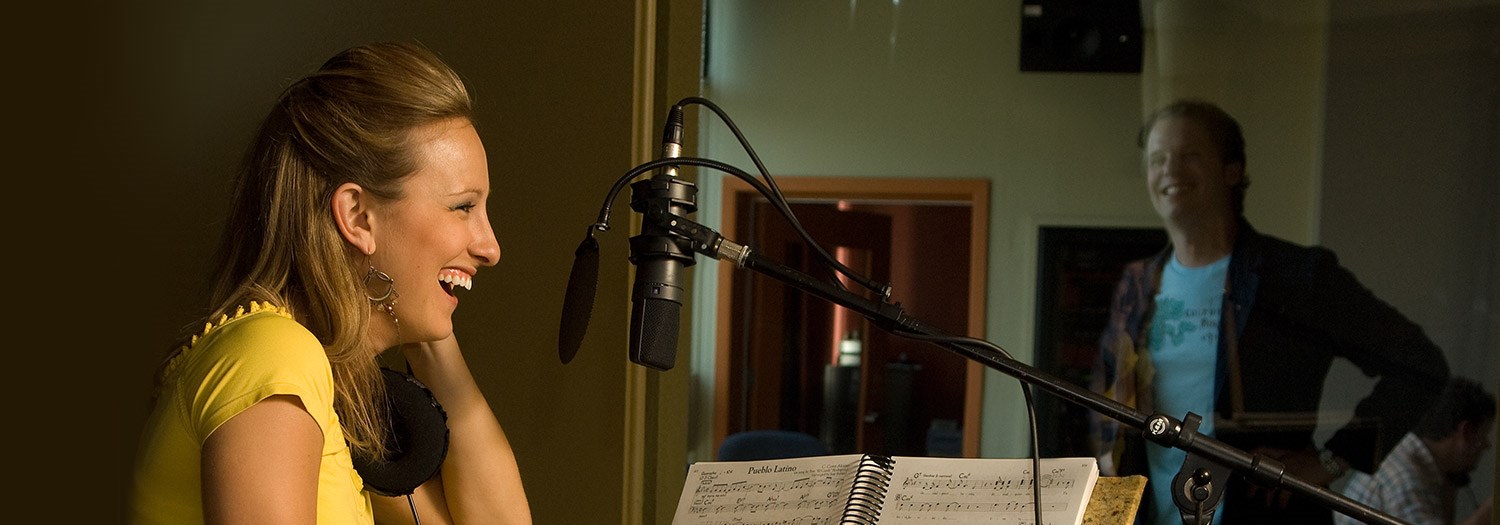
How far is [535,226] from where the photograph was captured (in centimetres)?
211

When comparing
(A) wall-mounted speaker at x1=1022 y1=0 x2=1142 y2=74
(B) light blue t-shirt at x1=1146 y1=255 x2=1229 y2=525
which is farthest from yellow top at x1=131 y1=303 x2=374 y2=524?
(B) light blue t-shirt at x1=1146 y1=255 x2=1229 y2=525

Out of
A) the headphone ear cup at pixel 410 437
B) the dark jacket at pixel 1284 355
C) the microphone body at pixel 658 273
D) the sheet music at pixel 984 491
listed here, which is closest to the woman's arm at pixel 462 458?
the headphone ear cup at pixel 410 437

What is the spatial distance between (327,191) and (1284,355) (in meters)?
1.99

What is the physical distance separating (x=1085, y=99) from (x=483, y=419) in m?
1.43

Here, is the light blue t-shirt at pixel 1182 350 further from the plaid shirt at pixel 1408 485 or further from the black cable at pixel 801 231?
the black cable at pixel 801 231

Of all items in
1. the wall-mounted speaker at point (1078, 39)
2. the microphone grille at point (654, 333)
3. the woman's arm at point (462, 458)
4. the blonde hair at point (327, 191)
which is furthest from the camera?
the wall-mounted speaker at point (1078, 39)

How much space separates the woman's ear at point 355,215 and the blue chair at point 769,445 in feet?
4.11

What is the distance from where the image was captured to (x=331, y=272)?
1.33m

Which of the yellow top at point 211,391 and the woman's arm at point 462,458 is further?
the woman's arm at point 462,458

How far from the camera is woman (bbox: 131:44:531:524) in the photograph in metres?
1.17

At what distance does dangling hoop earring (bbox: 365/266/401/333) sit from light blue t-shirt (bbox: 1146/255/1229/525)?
5.47ft

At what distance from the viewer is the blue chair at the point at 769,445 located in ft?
8.14

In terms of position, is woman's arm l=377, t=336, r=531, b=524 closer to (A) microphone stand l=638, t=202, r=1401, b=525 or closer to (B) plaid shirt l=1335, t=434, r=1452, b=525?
(A) microphone stand l=638, t=202, r=1401, b=525

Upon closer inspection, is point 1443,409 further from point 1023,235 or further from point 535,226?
point 535,226
